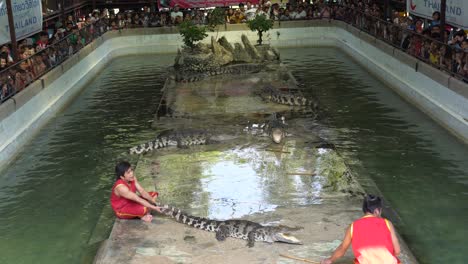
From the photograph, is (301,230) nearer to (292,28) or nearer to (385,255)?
(385,255)

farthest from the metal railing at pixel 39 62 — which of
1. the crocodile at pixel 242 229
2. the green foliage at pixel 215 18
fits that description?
the crocodile at pixel 242 229

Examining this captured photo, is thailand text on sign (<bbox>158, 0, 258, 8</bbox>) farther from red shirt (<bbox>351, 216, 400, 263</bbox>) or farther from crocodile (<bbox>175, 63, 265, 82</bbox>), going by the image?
red shirt (<bbox>351, 216, 400, 263</bbox>)

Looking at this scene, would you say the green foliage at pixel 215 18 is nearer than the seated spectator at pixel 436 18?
No

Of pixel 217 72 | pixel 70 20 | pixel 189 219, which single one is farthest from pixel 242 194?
pixel 70 20

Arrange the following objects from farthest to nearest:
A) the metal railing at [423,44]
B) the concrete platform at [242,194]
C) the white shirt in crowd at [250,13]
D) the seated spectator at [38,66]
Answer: the white shirt in crowd at [250,13] < the seated spectator at [38,66] < the metal railing at [423,44] < the concrete platform at [242,194]

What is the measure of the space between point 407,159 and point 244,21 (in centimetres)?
1890

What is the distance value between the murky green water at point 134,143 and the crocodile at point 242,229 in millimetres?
1575

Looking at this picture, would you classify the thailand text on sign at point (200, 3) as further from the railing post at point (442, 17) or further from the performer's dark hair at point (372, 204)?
the performer's dark hair at point (372, 204)

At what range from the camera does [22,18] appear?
→ 16.5 metres

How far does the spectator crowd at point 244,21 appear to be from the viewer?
13.6 metres

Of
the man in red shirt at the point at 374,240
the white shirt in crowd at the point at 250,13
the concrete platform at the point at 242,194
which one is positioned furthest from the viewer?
the white shirt in crowd at the point at 250,13

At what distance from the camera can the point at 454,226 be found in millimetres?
8328

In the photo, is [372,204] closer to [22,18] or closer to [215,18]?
[22,18]

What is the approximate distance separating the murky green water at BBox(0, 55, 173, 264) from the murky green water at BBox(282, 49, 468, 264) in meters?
4.62
